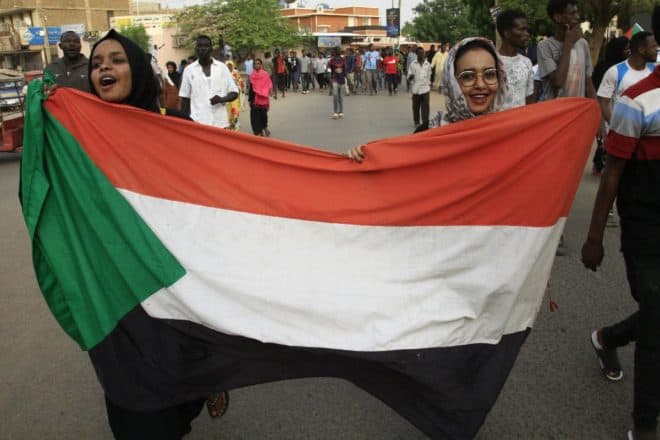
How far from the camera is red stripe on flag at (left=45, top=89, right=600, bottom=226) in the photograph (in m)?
2.62

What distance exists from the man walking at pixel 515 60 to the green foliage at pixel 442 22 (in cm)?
5970

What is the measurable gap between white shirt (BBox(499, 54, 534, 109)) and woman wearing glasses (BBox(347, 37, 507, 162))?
6.42 feet

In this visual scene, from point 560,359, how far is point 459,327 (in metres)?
1.66

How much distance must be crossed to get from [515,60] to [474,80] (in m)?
2.38

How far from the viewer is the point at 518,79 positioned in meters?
5.00

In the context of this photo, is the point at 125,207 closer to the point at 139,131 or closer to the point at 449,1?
the point at 139,131

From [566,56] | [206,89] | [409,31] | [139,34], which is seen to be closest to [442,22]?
[139,34]

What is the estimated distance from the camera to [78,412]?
3490 millimetres

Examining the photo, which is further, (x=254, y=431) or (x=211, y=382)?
(x=254, y=431)

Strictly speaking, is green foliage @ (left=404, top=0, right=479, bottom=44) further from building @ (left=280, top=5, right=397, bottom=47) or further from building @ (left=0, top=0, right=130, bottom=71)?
building @ (left=0, top=0, right=130, bottom=71)

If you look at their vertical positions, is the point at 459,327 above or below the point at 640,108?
below

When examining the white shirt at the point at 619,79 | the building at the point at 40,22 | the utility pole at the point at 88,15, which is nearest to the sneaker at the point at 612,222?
the white shirt at the point at 619,79

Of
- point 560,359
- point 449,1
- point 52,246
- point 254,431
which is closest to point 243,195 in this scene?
point 52,246

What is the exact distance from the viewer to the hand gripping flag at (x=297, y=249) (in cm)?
254
